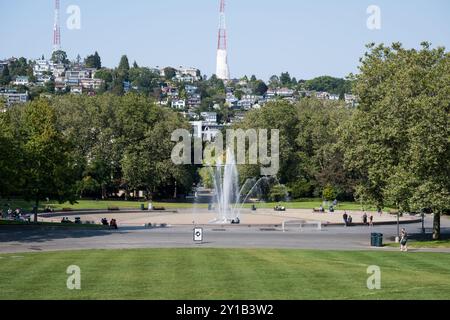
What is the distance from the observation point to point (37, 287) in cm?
2870

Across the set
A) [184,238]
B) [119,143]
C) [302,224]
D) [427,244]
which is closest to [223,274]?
[184,238]

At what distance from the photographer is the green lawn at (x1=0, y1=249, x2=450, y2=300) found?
27.5m

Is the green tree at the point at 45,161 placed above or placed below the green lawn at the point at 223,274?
above

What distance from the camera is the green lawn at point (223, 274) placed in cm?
2747

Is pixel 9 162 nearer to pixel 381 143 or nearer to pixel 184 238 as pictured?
pixel 184 238

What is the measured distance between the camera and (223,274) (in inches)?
1273

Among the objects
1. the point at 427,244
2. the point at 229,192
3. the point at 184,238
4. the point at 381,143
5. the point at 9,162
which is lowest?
the point at 427,244

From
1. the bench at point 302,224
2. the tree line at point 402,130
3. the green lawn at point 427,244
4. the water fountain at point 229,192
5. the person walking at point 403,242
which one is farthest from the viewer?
the water fountain at point 229,192

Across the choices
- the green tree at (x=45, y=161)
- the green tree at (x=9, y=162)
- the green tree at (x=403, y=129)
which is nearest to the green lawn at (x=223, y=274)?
the green tree at (x=403, y=129)

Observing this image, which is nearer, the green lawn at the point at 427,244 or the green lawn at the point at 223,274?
the green lawn at the point at 223,274

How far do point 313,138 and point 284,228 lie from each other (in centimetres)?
5528

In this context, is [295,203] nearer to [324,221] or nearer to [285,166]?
[285,166]

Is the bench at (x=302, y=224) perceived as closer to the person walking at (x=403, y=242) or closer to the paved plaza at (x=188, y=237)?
the paved plaza at (x=188, y=237)
